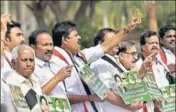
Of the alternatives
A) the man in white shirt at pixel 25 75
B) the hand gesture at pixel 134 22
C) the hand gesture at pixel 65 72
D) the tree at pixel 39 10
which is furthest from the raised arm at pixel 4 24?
the tree at pixel 39 10

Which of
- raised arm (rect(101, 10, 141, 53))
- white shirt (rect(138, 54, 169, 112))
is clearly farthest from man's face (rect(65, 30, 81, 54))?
white shirt (rect(138, 54, 169, 112))

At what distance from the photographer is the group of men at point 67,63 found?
5.12m

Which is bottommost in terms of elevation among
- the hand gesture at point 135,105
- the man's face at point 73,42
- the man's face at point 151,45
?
the hand gesture at point 135,105

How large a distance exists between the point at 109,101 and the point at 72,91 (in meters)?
0.43

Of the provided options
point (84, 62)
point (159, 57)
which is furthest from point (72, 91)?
point (159, 57)

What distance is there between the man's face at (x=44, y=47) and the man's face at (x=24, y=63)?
0.54 m

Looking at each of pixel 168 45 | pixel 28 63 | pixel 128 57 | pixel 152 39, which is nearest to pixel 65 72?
pixel 28 63

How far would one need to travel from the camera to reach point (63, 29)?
580cm

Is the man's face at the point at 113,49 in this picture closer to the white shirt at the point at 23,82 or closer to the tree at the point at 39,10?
the white shirt at the point at 23,82

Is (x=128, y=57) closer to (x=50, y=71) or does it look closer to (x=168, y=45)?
(x=50, y=71)

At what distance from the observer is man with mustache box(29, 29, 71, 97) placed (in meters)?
5.24

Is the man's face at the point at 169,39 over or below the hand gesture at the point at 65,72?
below

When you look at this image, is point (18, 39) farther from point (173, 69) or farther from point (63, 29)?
point (173, 69)

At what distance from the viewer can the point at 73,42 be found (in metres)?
5.75
